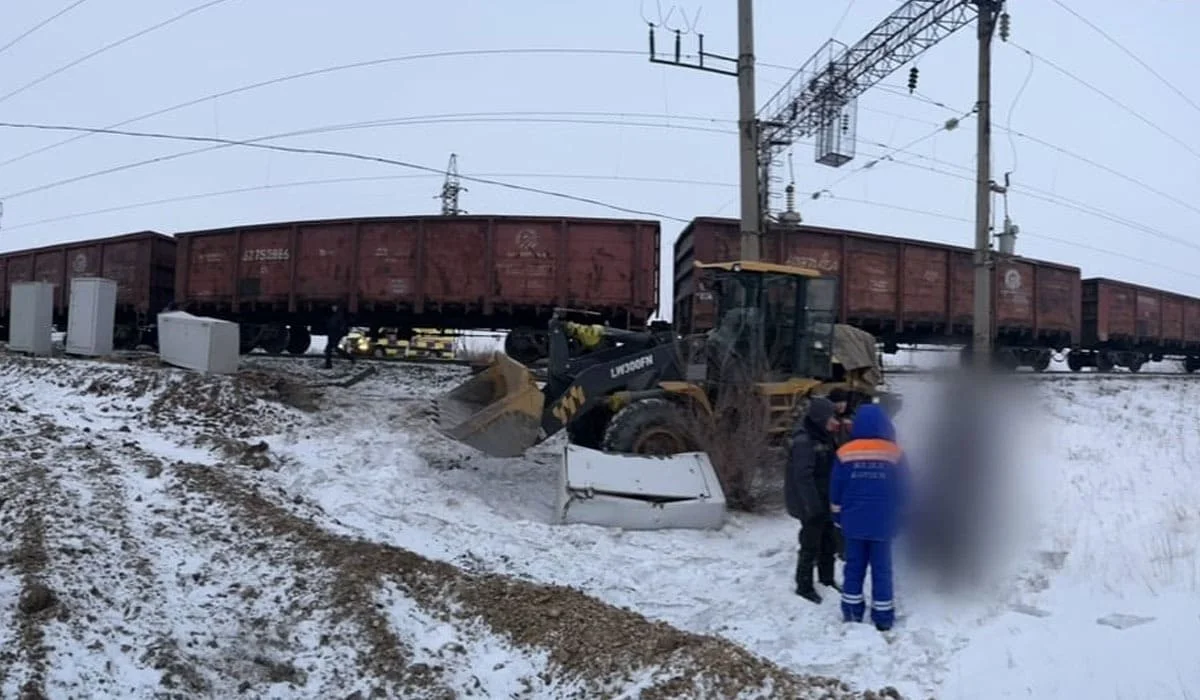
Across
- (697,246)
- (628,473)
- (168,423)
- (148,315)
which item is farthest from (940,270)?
(148,315)

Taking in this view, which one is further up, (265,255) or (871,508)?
(265,255)

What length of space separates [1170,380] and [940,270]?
6575 mm

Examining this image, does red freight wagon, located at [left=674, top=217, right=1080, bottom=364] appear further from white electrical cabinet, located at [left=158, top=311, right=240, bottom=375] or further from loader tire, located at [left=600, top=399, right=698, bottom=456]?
white electrical cabinet, located at [left=158, top=311, right=240, bottom=375]

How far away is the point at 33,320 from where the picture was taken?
15.0m

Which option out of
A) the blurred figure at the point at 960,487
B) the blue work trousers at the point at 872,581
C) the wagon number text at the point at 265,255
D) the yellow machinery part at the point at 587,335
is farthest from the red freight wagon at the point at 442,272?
the blue work trousers at the point at 872,581

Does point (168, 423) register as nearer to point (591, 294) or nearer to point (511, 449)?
point (511, 449)

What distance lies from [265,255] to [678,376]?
468 inches

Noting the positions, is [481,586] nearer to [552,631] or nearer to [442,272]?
[552,631]

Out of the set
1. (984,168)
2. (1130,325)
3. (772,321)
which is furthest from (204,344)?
(1130,325)

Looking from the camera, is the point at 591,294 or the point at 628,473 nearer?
the point at 628,473

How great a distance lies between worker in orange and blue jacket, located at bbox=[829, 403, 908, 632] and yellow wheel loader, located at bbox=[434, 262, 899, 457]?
344 cm

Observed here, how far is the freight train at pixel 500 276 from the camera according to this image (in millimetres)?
16266

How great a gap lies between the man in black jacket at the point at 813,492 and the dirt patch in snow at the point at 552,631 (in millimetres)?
982

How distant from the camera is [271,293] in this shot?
1773 centimetres
